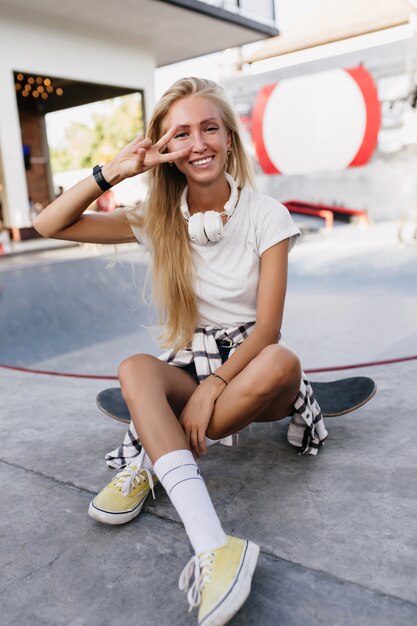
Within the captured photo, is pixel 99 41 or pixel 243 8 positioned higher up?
pixel 243 8

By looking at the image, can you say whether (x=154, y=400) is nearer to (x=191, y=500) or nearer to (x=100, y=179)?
(x=191, y=500)

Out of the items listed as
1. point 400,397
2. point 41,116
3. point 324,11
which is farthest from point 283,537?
point 324,11

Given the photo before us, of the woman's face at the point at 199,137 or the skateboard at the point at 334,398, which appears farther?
the skateboard at the point at 334,398

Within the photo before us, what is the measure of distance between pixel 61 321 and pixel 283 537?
3.99 m

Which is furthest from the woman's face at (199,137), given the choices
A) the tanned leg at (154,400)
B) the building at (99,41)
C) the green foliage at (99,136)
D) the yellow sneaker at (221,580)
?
the green foliage at (99,136)

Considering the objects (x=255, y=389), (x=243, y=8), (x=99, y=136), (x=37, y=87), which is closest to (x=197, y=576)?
(x=255, y=389)

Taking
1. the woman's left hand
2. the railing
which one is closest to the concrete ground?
the woman's left hand

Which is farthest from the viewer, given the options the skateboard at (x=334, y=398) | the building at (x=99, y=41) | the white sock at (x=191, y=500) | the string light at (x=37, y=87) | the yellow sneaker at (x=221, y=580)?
the string light at (x=37, y=87)

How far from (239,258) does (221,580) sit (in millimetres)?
Result: 824

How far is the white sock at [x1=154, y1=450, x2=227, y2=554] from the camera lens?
40.8 inches

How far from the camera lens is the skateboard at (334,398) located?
1.72 m

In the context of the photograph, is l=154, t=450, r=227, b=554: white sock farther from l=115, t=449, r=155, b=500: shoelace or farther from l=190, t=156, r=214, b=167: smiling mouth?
l=190, t=156, r=214, b=167: smiling mouth

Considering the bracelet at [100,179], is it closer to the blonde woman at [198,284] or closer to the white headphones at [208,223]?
the blonde woman at [198,284]

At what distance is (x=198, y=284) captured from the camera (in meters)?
1.55
